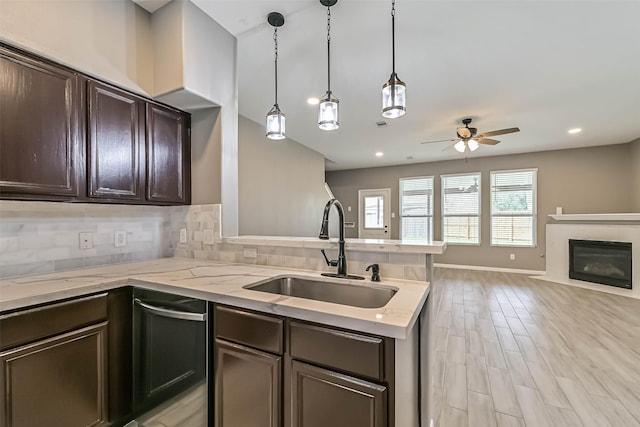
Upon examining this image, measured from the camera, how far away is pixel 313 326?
1084mm

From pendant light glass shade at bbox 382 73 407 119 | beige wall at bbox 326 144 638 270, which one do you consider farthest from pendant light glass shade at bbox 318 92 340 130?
beige wall at bbox 326 144 638 270

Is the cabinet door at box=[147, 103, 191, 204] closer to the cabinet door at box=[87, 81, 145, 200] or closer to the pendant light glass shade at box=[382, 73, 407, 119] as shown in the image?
the cabinet door at box=[87, 81, 145, 200]

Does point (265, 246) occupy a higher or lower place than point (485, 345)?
higher

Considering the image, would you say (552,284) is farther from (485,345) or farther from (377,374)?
(377,374)

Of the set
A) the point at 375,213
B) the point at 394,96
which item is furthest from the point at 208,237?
the point at 375,213

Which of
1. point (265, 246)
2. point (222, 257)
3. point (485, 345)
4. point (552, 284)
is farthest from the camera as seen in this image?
point (552, 284)

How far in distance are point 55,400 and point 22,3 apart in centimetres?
205

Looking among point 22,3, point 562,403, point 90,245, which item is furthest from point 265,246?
point 562,403

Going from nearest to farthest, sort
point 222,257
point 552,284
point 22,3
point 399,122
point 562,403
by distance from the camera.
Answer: point 22,3
point 562,403
point 222,257
point 399,122
point 552,284

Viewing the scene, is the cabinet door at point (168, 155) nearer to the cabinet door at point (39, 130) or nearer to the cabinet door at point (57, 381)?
the cabinet door at point (39, 130)

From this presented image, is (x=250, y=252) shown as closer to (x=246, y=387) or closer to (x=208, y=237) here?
(x=208, y=237)

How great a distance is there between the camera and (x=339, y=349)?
1027 mm

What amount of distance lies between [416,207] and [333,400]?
22.2ft

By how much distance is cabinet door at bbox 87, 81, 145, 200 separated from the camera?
5.61 ft
